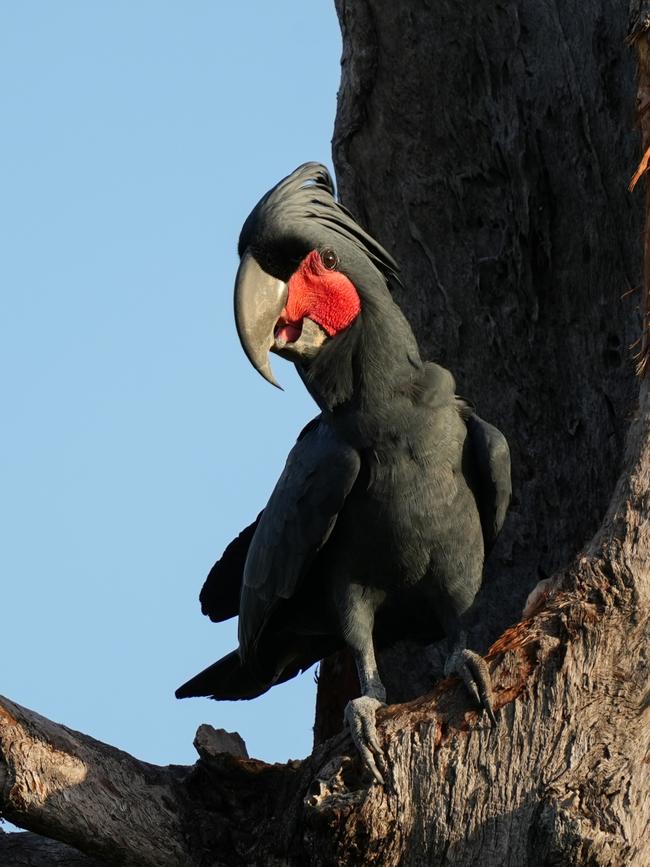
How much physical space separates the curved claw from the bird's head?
1235 millimetres

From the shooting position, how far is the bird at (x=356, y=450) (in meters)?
5.32

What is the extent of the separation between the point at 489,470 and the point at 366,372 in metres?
0.63

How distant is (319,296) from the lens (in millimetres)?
5309

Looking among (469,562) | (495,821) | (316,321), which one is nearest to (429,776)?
(495,821)

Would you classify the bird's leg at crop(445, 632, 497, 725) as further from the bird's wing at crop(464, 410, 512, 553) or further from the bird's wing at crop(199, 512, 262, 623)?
the bird's wing at crop(199, 512, 262, 623)

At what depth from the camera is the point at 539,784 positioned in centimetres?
454

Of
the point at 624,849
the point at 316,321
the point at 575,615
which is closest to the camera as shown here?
the point at 624,849

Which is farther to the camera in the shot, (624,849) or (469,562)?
(469,562)

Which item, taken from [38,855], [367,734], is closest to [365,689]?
[367,734]

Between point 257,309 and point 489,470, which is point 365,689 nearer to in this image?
point 489,470

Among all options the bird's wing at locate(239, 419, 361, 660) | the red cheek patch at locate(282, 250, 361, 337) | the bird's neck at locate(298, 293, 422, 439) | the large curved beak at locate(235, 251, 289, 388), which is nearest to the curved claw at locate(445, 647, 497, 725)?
the bird's wing at locate(239, 419, 361, 660)

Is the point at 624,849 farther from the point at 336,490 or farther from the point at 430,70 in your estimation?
the point at 430,70

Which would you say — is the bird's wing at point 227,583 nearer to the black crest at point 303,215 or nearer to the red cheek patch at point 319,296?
the red cheek patch at point 319,296

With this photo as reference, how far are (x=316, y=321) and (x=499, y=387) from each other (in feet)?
5.76
